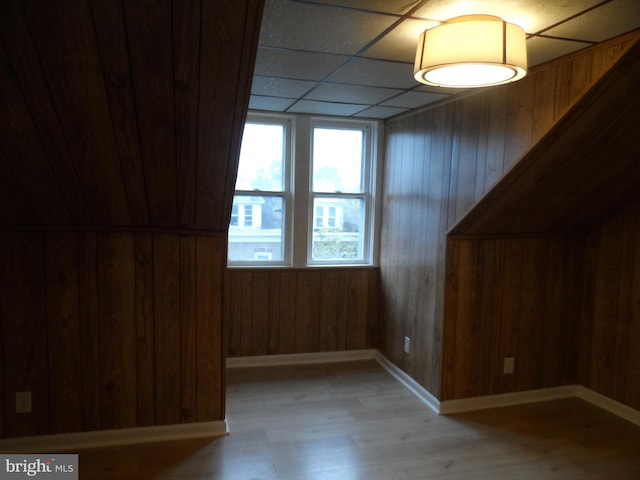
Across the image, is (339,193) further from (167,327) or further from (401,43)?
(401,43)

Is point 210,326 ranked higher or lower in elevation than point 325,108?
lower

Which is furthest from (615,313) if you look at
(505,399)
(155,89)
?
(155,89)

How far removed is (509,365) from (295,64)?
8.40 feet

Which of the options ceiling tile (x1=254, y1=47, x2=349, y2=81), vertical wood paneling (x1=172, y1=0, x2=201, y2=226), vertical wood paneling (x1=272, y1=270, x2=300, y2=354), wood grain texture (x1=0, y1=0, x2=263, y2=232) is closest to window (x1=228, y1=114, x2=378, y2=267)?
vertical wood paneling (x1=272, y1=270, x2=300, y2=354)

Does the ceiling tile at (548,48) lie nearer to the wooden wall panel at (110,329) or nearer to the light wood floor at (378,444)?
the wooden wall panel at (110,329)

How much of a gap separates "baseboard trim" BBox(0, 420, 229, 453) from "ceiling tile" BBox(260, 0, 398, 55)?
2.23m

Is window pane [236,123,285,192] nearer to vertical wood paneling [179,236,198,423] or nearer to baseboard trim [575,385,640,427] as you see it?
vertical wood paneling [179,236,198,423]

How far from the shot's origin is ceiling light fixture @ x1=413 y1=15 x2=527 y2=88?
1702 mm

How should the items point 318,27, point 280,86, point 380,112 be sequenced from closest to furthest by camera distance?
point 318,27
point 280,86
point 380,112

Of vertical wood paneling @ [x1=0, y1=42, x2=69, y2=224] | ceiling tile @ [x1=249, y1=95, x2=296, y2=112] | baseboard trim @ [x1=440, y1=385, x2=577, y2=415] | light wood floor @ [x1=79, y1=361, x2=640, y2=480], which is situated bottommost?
light wood floor @ [x1=79, y1=361, x2=640, y2=480]

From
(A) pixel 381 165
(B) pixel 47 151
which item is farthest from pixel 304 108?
(B) pixel 47 151

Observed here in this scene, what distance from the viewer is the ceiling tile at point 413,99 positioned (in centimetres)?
308

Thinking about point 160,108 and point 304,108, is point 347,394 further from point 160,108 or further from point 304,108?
point 160,108

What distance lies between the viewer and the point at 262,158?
4.02m
